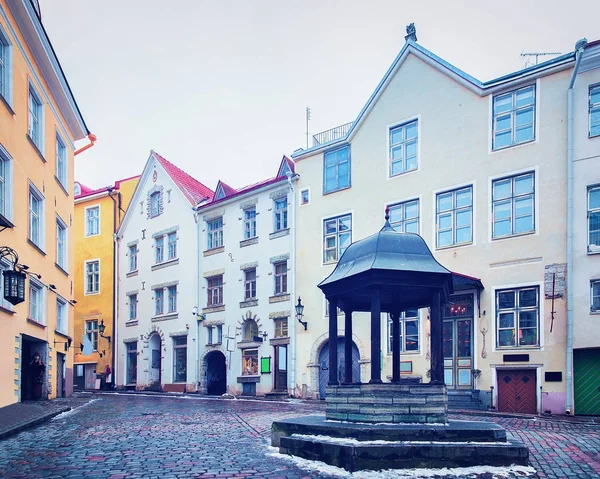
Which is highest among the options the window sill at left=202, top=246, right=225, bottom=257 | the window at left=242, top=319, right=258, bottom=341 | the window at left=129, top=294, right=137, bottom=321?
the window sill at left=202, top=246, right=225, bottom=257

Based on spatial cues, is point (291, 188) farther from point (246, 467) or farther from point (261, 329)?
point (246, 467)

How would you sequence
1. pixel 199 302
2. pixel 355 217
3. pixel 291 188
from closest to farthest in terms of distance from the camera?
pixel 355 217 → pixel 291 188 → pixel 199 302

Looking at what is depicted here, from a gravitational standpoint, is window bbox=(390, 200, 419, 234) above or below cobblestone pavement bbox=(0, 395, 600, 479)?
above

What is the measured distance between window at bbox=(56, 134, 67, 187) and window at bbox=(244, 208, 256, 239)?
9.38m

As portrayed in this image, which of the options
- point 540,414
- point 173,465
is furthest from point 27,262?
point 540,414

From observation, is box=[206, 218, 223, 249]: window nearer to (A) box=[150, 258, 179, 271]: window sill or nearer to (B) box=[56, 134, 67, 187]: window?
(A) box=[150, 258, 179, 271]: window sill

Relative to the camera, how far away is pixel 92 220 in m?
42.2

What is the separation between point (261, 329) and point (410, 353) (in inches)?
344

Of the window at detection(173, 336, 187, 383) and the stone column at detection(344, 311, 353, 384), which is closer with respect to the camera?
the stone column at detection(344, 311, 353, 384)

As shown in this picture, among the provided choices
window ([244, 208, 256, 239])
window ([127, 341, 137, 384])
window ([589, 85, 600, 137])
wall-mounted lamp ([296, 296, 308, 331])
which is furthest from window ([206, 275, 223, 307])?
window ([589, 85, 600, 137])

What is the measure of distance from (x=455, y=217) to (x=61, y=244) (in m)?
15.0

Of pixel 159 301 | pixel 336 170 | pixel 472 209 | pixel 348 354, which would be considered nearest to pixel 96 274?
pixel 159 301

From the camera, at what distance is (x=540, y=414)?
19.8 m

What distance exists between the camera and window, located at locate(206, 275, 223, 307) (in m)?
33.3
